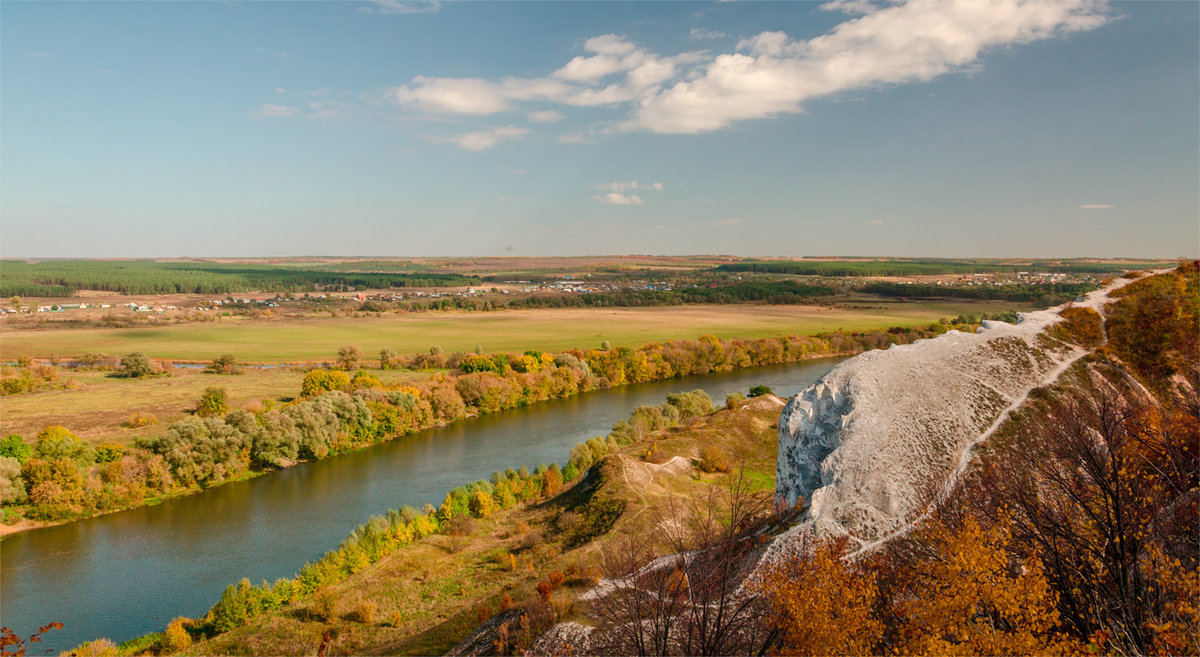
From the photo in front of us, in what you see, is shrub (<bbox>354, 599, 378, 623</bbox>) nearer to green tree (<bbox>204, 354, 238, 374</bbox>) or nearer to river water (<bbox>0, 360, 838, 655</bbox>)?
river water (<bbox>0, 360, 838, 655</bbox>)

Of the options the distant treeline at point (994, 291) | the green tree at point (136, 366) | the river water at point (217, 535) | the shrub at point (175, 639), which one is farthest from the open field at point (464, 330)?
the shrub at point (175, 639)

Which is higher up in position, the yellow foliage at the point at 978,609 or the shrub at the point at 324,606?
the yellow foliage at the point at 978,609

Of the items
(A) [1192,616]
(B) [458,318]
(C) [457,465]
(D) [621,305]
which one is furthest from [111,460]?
(D) [621,305]

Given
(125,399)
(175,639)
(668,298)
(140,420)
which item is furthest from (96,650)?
(668,298)

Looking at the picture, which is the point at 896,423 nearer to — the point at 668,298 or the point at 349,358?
the point at 349,358

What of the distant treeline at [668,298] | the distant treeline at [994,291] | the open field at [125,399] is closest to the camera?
the open field at [125,399]

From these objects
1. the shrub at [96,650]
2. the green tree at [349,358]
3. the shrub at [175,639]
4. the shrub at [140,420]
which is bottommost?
the shrub at [175,639]

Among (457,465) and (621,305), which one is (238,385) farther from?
(621,305)

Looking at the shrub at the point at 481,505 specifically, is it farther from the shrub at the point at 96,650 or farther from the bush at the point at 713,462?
the shrub at the point at 96,650
